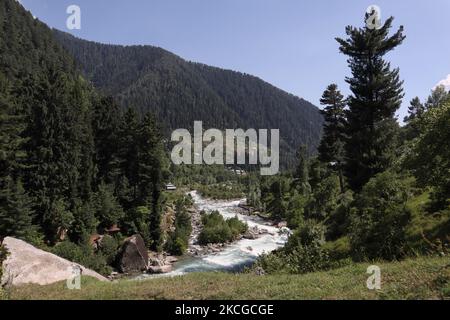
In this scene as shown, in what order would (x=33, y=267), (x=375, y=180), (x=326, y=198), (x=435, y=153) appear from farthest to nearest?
(x=326, y=198)
(x=375, y=180)
(x=33, y=267)
(x=435, y=153)

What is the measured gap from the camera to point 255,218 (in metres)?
98.6

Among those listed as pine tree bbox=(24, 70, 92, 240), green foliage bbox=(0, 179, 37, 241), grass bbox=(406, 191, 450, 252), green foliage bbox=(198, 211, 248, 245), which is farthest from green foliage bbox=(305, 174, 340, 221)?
green foliage bbox=(0, 179, 37, 241)

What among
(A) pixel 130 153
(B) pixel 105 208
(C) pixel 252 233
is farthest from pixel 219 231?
(B) pixel 105 208

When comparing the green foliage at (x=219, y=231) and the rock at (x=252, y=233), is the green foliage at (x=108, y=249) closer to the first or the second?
the green foliage at (x=219, y=231)

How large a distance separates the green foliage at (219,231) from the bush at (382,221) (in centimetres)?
4505

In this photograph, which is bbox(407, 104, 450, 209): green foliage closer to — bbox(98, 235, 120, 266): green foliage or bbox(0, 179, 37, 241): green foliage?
bbox(0, 179, 37, 241): green foliage

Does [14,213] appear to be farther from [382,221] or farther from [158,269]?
Result: [382,221]

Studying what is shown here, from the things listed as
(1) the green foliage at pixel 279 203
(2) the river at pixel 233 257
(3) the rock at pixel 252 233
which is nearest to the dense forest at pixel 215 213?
(3) the rock at pixel 252 233

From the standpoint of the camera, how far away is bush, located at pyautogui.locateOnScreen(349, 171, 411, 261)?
18.5 metres

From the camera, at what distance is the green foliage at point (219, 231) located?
66.0 meters

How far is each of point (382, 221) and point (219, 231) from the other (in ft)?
161

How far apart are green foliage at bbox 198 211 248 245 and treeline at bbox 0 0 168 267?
35.6 feet

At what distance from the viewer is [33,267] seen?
20.0 m
